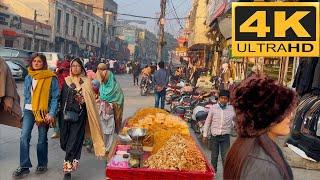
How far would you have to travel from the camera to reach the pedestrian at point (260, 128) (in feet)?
7.98

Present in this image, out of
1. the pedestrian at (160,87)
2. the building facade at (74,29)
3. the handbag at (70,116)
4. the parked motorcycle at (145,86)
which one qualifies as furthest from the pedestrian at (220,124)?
the building facade at (74,29)

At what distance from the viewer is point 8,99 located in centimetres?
726

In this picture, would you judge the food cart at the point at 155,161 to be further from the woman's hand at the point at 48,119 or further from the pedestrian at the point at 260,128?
the pedestrian at the point at 260,128

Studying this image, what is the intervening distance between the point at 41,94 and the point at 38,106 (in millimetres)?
180

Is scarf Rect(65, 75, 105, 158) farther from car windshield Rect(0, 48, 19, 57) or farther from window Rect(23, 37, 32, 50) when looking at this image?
window Rect(23, 37, 32, 50)

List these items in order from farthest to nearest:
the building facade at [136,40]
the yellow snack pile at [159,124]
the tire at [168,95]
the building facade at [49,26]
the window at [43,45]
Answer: the building facade at [136,40], the window at [43,45], the building facade at [49,26], the tire at [168,95], the yellow snack pile at [159,124]

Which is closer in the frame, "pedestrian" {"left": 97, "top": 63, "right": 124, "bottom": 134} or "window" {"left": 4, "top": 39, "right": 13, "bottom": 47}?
"pedestrian" {"left": 97, "top": 63, "right": 124, "bottom": 134}

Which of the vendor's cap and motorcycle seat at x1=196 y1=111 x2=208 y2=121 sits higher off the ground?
the vendor's cap

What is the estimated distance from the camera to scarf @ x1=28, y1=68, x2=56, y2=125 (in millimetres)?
7059

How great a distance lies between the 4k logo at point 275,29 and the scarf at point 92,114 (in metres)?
3.19

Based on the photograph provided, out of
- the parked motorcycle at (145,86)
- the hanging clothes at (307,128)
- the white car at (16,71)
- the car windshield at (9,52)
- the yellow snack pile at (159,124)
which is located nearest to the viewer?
the yellow snack pile at (159,124)

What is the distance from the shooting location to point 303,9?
15.0 feet

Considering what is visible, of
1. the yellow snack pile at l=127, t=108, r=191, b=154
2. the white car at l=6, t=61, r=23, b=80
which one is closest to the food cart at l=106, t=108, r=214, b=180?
the yellow snack pile at l=127, t=108, r=191, b=154

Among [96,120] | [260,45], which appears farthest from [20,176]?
[260,45]
